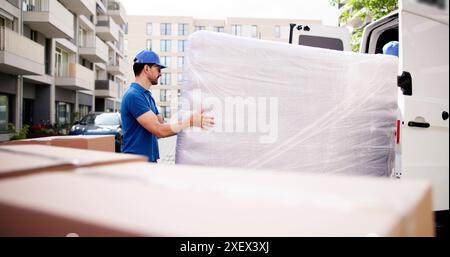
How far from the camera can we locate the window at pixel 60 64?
69.5 feet

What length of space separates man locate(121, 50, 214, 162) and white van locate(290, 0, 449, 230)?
143 cm

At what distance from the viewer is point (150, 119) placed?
9.62 feet

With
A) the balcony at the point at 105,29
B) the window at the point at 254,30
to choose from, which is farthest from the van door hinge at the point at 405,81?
the window at the point at 254,30

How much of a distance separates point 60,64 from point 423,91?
70.9 feet

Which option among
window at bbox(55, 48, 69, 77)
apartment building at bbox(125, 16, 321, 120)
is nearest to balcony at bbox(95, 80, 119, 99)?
window at bbox(55, 48, 69, 77)

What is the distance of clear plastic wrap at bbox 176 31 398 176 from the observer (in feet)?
9.20

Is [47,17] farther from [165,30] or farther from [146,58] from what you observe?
[165,30]

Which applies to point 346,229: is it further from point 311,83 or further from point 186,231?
point 311,83

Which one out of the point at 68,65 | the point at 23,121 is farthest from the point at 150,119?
the point at 68,65

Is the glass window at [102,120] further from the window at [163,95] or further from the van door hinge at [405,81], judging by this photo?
the window at [163,95]

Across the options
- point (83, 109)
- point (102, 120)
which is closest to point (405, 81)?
point (102, 120)

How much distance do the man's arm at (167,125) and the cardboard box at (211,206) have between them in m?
1.66

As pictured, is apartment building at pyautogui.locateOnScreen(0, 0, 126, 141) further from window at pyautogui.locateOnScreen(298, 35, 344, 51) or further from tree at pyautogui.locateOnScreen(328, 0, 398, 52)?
window at pyautogui.locateOnScreen(298, 35, 344, 51)
